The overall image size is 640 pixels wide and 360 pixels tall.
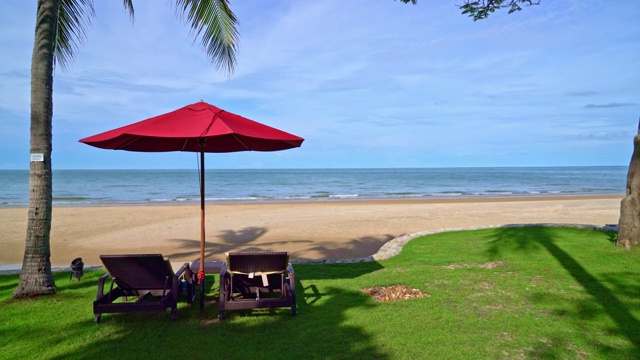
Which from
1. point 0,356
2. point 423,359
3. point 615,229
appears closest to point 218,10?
point 0,356

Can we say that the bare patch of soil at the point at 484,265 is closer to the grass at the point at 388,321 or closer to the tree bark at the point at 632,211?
the grass at the point at 388,321

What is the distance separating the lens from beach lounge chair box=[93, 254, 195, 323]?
4.21 metres

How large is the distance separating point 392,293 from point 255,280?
1762 mm

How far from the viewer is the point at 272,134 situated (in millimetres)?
4523

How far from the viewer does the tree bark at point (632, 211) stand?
7039 mm

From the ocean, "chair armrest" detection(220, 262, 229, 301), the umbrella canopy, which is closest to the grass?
"chair armrest" detection(220, 262, 229, 301)

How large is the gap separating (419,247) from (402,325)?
14.6ft

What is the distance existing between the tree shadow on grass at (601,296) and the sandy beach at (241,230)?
140 inches

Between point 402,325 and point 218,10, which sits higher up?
point 218,10

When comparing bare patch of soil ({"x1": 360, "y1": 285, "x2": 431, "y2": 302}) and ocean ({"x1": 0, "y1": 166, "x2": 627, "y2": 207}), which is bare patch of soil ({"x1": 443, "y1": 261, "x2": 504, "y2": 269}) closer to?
bare patch of soil ({"x1": 360, "y1": 285, "x2": 431, "y2": 302})

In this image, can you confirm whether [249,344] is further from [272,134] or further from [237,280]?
[272,134]

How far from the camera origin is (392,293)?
17.2 feet

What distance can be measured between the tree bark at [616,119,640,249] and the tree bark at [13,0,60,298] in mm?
8850

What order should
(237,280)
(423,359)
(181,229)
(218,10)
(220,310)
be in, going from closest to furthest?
(423,359) → (220,310) → (237,280) → (218,10) → (181,229)
